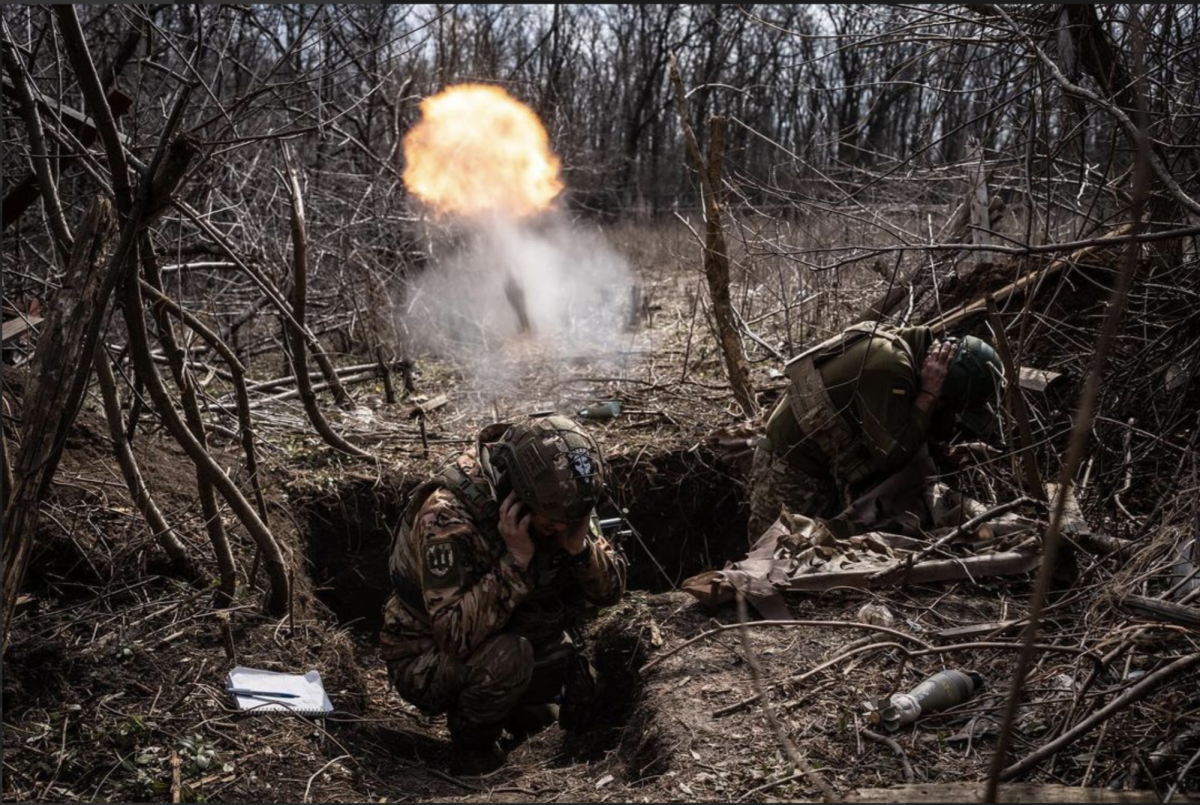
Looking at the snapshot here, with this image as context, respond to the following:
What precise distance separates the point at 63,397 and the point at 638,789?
235cm

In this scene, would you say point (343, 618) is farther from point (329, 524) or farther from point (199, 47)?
point (199, 47)

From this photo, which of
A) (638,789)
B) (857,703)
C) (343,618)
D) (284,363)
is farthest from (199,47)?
(284,363)

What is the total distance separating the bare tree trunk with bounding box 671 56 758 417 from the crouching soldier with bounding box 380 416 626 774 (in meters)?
2.78

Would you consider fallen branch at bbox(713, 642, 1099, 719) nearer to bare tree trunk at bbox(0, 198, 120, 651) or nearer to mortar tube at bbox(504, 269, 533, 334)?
bare tree trunk at bbox(0, 198, 120, 651)

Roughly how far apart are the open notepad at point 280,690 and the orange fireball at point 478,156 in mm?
8212

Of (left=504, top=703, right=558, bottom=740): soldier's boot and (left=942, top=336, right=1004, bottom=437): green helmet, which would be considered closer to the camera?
(left=504, top=703, right=558, bottom=740): soldier's boot

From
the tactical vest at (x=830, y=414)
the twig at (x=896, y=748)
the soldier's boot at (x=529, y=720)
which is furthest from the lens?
the tactical vest at (x=830, y=414)

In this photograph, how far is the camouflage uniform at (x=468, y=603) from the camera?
4.15 metres

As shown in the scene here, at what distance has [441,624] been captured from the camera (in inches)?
164

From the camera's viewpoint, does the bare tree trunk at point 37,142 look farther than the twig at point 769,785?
Yes

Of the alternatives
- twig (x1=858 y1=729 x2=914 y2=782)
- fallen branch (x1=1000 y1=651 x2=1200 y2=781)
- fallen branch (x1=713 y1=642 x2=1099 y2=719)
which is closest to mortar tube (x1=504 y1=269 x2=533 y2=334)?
fallen branch (x1=713 y1=642 x2=1099 y2=719)

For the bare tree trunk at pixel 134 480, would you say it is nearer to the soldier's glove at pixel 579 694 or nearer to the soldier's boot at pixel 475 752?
the soldier's boot at pixel 475 752

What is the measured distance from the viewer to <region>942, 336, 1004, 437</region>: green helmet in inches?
200

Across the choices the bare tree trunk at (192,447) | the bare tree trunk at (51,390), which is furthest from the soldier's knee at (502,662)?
the bare tree trunk at (51,390)
